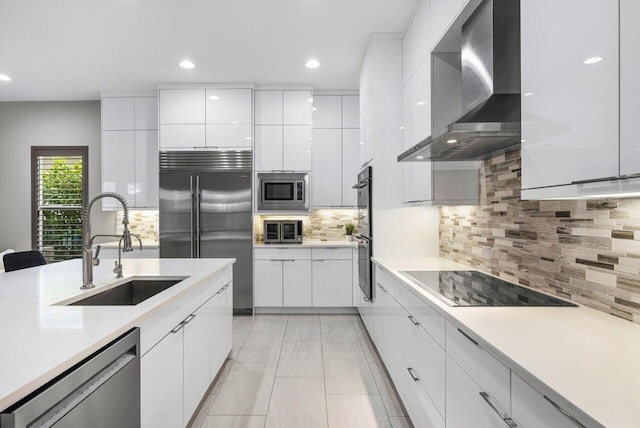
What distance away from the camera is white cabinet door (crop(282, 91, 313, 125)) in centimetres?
442

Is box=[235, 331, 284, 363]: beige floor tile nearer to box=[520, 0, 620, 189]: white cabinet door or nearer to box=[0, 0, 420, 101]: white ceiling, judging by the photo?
box=[520, 0, 620, 189]: white cabinet door

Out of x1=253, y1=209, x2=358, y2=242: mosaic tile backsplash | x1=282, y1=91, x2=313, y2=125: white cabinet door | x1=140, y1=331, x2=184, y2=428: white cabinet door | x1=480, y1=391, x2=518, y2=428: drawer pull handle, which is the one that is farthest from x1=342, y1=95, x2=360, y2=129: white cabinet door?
x1=480, y1=391, x2=518, y2=428: drawer pull handle

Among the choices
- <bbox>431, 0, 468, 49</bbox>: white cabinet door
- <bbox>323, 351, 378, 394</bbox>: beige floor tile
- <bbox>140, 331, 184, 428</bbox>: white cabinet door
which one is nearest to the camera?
<bbox>140, 331, 184, 428</bbox>: white cabinet door

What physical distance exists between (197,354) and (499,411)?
1.64 m

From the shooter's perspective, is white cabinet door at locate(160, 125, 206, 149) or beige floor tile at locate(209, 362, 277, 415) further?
white cabinet door at locate(160, 125, 206, 149)

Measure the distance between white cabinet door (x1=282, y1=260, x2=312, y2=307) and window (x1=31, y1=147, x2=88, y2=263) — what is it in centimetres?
309

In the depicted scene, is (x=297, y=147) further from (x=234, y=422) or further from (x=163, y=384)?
(x=163, y=384)

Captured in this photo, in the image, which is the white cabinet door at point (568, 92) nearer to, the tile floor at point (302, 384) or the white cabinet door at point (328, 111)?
the tile floor at point (302, 384)

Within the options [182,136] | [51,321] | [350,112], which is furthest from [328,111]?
[51,321]

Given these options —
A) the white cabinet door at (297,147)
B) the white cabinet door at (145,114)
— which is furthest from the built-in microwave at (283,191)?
the white cabinet door at (145,114)

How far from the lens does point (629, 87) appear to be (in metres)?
0.84

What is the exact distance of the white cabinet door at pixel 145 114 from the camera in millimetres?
4547

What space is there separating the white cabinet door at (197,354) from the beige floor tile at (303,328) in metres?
1.38

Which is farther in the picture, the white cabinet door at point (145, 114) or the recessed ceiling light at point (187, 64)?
the white cabinet door at point (145, 114)
